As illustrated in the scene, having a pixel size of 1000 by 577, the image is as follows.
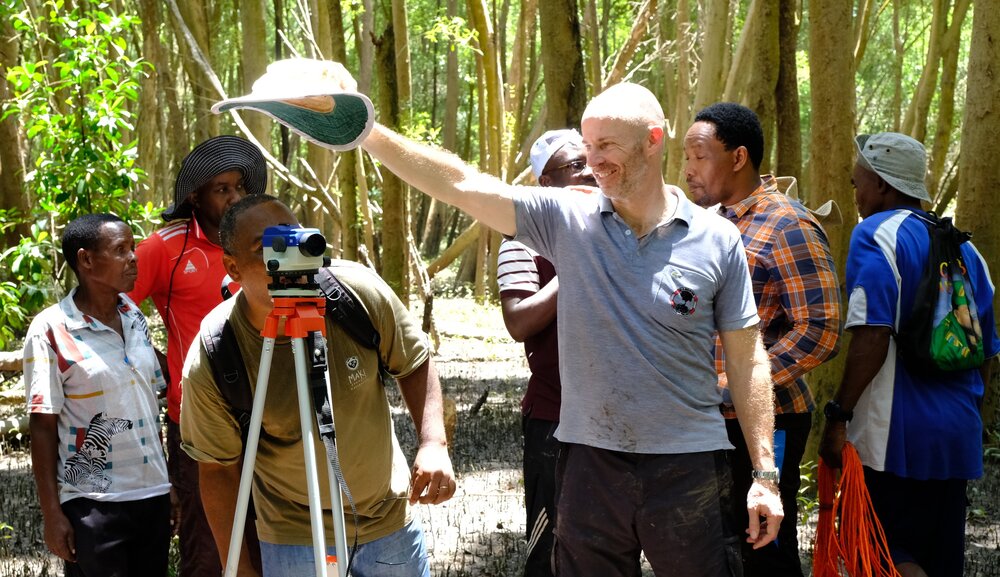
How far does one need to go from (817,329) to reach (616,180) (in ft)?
3.60

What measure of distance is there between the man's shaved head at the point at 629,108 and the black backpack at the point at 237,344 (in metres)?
0.86

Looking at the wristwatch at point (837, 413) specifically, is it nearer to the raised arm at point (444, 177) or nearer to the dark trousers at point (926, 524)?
the dark trousers at point (926, 524)

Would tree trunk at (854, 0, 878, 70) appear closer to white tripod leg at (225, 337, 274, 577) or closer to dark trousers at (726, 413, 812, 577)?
dark trousers at (726, 413, 812, 577)

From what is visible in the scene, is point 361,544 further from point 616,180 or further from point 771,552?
point 771,552

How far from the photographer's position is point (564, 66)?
7117mm

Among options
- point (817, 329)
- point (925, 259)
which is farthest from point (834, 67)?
point (817, 329)

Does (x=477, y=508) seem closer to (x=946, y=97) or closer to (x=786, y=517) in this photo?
(x=786, y=517)

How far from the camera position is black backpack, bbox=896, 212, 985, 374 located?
395 cm

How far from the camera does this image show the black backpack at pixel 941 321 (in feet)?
13.0

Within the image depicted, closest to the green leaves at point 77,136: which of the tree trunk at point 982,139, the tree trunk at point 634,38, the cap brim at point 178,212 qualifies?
the cap brim at point 178,212

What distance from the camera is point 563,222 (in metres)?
3.16

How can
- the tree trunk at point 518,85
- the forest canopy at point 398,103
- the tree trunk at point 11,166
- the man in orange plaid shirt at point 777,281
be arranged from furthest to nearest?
the tree trunk at point 518,85, the tree trunk at point 11,166, the forest canopy at point 398,103, the man in orange plaid shirt at point 777,281

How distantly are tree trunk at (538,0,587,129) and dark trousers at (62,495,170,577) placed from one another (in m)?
4.03

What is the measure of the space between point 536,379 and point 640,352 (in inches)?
42.2
